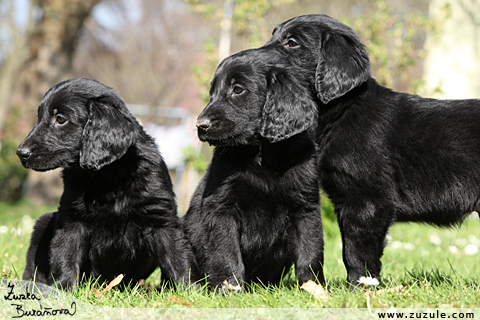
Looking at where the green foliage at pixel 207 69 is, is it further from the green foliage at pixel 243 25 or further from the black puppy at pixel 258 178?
the black puppy at pixel 258 178

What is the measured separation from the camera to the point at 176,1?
18.3 metres

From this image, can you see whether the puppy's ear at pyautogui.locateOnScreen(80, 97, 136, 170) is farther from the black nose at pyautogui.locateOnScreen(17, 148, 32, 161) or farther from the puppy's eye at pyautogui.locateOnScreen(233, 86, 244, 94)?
the puppy's eye at pyautogui.locateOnScreen(233, 86, 244, 94)

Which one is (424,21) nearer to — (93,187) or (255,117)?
(255,117)

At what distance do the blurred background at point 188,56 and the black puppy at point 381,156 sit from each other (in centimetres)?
92

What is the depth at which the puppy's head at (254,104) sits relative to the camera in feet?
8.18

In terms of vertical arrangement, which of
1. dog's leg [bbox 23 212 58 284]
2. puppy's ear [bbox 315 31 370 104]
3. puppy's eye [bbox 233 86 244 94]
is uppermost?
puppy's ear [bbox 315 31 370 104]

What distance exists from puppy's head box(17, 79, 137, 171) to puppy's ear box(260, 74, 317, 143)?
2.59 feet

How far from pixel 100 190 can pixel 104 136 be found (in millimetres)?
343

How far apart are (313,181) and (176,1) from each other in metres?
17.0

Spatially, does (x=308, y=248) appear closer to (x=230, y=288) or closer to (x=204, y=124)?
(x=230, y=288)

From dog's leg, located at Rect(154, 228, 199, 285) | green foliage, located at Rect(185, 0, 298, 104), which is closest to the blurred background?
green foliage, located at Rect(185, 0, 298, 104)

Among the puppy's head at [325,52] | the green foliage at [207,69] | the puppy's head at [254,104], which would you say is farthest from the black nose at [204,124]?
the green foliage at [207,69]

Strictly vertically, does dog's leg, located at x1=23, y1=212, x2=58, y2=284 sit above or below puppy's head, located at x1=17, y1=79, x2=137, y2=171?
below

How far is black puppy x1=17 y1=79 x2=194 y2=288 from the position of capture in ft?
8.89
